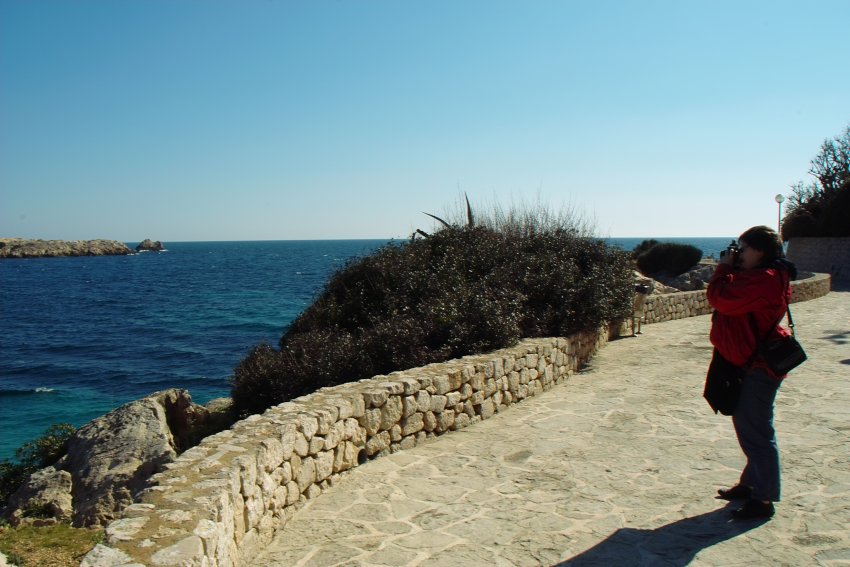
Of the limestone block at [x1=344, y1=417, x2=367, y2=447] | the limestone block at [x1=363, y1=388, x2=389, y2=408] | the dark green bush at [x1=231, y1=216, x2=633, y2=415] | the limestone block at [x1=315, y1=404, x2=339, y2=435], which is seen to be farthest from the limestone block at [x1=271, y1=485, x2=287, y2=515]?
the dark green bush at [x1=231, y1=216, x2=633, y2=415]

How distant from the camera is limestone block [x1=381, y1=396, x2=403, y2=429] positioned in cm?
642

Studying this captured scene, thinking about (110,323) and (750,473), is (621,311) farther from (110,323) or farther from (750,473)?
(110,323)

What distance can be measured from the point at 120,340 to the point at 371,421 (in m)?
27.8

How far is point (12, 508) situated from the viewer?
9.41m

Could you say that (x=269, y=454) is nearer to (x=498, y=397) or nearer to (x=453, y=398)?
(x=453, y=398)

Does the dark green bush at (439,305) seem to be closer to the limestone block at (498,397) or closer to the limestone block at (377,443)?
the limestone block at (498,397)

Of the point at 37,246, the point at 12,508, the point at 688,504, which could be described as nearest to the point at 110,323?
the point at 12,508

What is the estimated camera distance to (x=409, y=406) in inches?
264

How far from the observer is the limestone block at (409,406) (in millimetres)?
6664

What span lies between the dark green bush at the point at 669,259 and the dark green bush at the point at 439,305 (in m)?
22.3

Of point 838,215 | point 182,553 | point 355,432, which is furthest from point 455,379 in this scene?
point 838,215

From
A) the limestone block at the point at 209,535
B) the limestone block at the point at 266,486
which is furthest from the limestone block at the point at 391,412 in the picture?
the limestone block at the point at 209,535

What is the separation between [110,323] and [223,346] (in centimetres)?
1259

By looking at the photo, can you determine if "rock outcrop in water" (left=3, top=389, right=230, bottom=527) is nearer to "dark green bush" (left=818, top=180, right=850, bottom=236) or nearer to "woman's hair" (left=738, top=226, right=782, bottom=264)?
"woman's hair" (left=738, top=226, right=782, bottom=264)
